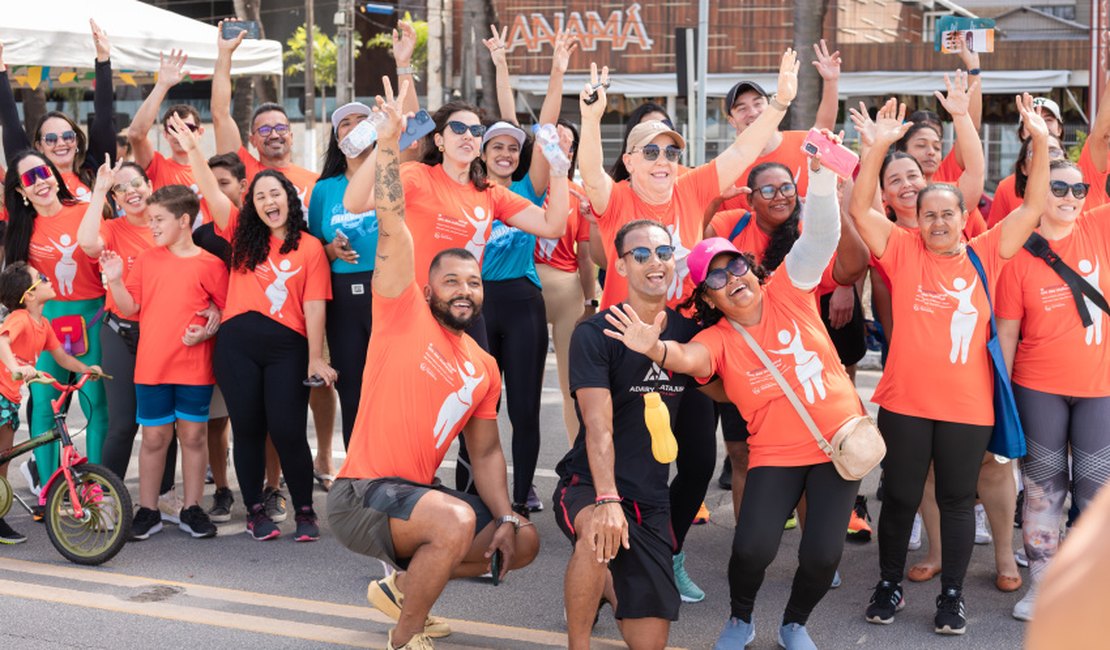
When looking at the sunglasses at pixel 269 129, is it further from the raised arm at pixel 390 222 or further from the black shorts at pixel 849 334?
the black shorts at pixel 849 334

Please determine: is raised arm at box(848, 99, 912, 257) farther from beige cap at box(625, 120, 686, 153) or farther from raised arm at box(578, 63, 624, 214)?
raised arm at box(578, 63, 624, 214)

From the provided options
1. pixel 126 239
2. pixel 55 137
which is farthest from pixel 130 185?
pixel 55 137

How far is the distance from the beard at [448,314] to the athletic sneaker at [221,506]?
2.34m

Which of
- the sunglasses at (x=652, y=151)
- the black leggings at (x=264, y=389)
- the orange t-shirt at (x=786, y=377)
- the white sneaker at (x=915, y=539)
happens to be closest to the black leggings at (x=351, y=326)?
the black leggings at (x=264, y=389)

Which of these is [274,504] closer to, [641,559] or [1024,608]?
[641,559]

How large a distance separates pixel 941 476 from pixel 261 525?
10.7 ft

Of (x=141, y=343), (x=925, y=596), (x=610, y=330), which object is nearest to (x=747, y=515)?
(x=610, y=330)

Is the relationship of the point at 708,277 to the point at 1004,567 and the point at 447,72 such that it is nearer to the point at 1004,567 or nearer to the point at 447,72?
the point at 1004,567

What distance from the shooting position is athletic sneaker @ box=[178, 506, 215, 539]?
6.25m

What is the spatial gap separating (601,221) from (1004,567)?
2.32m

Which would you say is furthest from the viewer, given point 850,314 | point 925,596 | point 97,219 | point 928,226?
point 97,219

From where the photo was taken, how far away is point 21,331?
617cm

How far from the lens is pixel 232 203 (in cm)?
676

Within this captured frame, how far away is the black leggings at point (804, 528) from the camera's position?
180 inches
